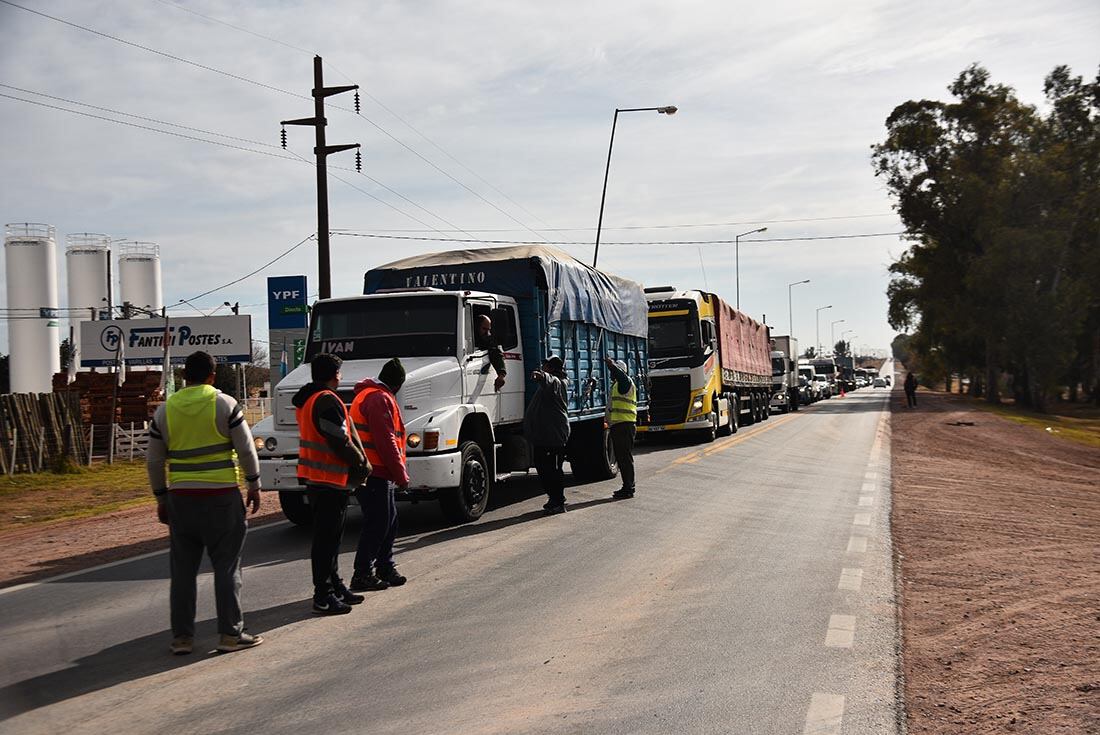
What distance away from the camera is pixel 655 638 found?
21.2 feet

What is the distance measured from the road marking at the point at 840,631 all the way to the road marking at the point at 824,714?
3.37 feet

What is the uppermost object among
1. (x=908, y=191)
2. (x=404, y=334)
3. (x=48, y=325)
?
(x=908, y=191)

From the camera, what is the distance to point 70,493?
1945 cm

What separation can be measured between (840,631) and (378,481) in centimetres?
363

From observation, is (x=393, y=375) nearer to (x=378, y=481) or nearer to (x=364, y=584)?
(x=378, y=481)

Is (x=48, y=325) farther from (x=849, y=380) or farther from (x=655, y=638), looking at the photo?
(x=849, y=380)

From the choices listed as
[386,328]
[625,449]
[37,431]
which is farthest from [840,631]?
[37,431]

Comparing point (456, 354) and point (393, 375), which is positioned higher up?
point (456, 354)

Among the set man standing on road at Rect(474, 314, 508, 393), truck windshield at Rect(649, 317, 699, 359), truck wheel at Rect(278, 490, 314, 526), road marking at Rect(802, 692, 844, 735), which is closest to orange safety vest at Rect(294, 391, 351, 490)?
road marking at Rect(802, 692, 844, 735)

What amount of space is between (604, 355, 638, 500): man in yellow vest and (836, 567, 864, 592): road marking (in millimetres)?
5373

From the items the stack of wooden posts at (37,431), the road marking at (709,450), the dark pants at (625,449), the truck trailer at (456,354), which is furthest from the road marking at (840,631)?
the stack of wooden posts at (37,431)

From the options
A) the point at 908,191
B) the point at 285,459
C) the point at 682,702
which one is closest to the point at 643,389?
the point at 285,459

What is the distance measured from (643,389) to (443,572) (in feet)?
36.1

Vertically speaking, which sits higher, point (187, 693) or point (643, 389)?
point (643, 389)
